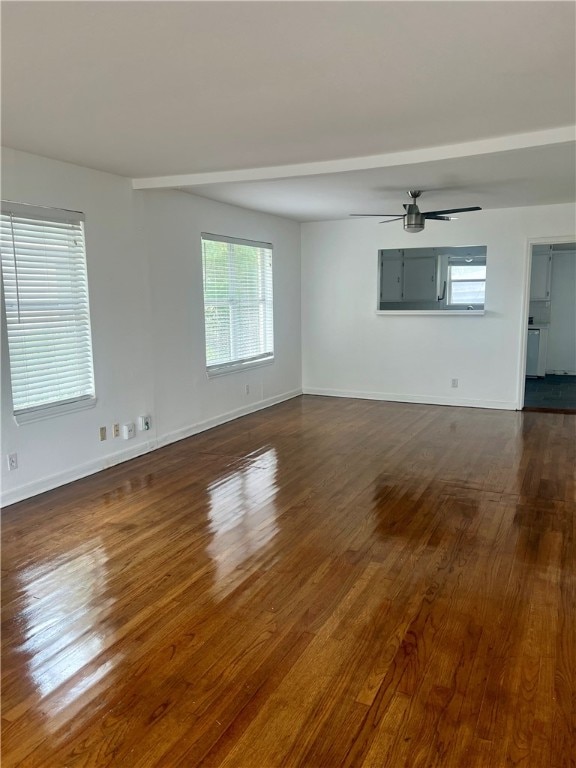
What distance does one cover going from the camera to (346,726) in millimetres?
1842

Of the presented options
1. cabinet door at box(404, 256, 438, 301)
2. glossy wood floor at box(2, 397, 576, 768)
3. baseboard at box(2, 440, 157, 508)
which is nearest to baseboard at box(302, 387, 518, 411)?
cabinet door at box(404, 256, 438, 301)

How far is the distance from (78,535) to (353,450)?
8.72ft

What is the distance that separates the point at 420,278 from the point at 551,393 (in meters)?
2.58

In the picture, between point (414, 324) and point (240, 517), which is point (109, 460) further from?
point (414, 324)

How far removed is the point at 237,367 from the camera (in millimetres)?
6578

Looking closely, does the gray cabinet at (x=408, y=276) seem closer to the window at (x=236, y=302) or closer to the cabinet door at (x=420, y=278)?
the cabinet door at (x=420, y=278)

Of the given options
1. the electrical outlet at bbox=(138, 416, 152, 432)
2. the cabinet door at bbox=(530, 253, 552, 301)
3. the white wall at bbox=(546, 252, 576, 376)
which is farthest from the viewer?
the white wall at bbox=(546, 252, 576, 376)

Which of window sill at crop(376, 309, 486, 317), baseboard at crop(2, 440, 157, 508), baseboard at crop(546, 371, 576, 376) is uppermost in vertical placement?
window sill at crop(376, 309, 486, 317)

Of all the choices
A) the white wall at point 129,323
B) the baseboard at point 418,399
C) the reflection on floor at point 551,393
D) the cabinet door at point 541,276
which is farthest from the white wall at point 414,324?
the cabinet door at point 541,276

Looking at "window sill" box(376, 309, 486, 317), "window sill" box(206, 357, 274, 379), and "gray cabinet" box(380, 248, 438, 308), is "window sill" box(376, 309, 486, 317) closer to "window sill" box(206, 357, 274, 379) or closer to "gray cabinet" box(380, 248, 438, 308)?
"gray cabinet" box(380, 248, 438, 308)

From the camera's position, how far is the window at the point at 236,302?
6074mm

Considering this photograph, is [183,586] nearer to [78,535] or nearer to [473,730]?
[78,535]

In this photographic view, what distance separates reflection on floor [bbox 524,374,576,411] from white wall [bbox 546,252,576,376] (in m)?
0.33

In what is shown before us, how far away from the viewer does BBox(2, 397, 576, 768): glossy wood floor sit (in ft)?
5.91
